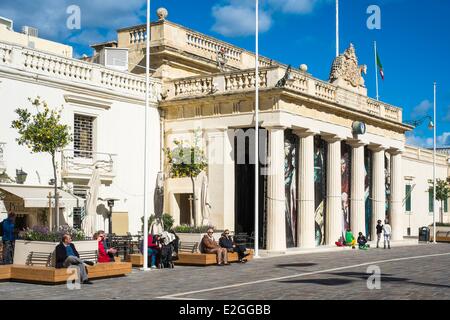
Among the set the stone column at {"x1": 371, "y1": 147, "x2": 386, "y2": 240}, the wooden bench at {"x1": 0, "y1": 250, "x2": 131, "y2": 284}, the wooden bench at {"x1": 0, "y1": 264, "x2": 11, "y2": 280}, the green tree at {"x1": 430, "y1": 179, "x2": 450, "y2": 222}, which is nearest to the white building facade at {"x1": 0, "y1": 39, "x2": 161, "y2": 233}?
the wooden bench at {"x1": 0, "y1": 250, "x2": 131, "y2": 284}

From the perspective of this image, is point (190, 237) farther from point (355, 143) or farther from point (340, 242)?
point (355, 143)

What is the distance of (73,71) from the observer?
26.9 metres

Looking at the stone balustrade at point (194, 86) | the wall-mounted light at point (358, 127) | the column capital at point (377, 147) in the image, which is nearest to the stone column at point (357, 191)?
the wall-mounted light at point (358, 127)

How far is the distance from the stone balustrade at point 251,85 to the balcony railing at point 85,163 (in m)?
4.59

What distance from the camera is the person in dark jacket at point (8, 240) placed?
1997 cm

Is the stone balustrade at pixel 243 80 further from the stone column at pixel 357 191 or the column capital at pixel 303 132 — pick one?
the stone column at pixel 357 191

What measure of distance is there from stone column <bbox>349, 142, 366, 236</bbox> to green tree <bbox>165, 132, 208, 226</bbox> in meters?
9.19

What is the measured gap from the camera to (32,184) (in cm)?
2472

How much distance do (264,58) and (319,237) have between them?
9849mm

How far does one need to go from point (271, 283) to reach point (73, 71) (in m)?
13.0

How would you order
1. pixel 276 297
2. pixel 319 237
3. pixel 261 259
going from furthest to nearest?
pixel 319 237
pixel 261 259
pixel 276 297

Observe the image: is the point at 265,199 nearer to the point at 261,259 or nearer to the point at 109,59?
the point at 261,259
